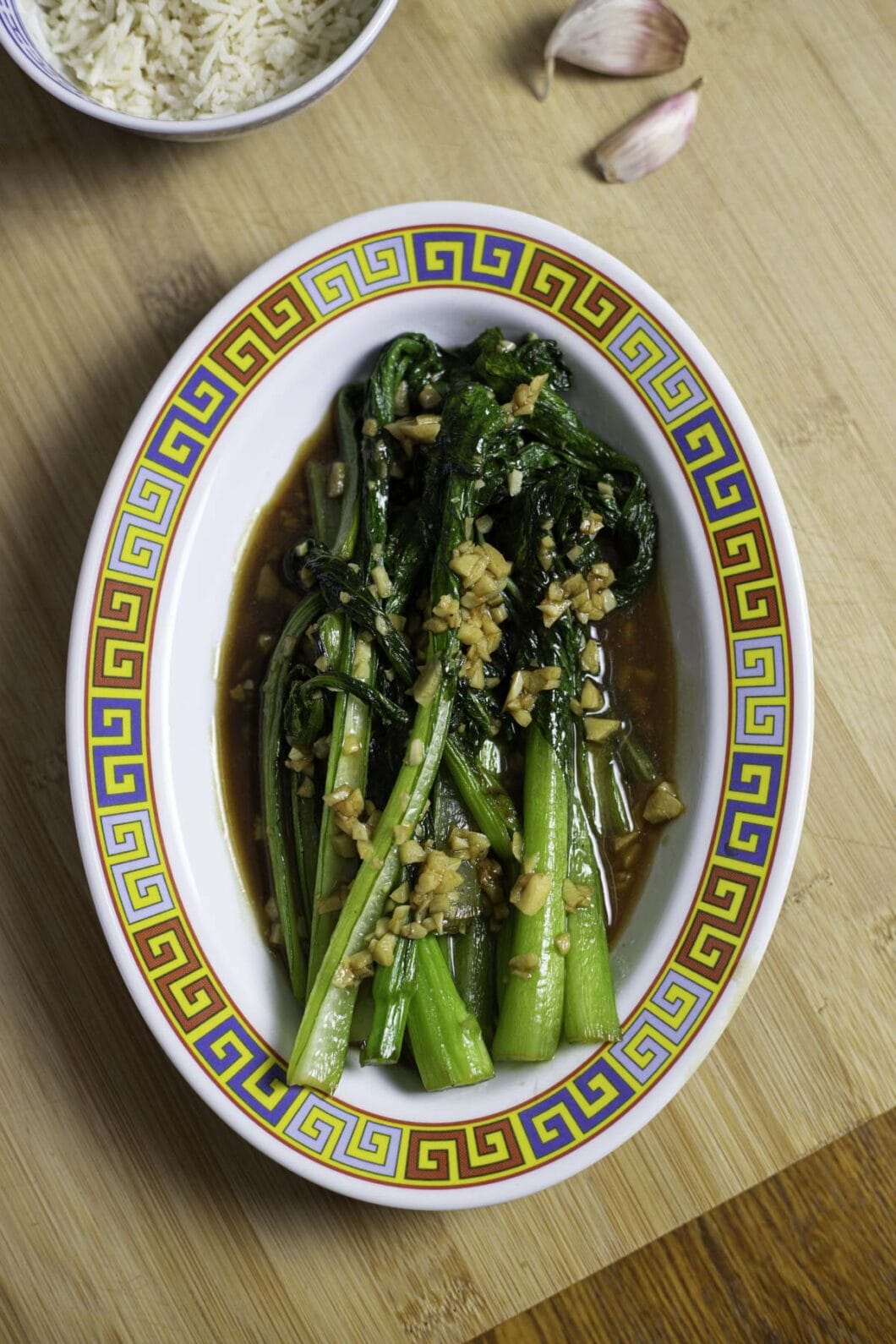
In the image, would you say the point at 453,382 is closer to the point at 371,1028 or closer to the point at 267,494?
the point at 267,494

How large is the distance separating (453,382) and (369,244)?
0.39 meters

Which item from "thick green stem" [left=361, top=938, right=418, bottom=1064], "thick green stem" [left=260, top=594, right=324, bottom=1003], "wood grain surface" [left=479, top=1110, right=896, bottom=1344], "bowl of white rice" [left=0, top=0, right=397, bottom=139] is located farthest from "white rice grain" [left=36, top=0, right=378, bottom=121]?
"wood grain surface" [left=479, top=1110, right=896, bottom=1344]

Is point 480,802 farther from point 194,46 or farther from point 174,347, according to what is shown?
point 194,46

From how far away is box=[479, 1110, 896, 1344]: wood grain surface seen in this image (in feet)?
8.84

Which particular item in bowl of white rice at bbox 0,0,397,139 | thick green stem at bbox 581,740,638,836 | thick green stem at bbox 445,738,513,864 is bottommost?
thick green stem at bbox 581,740,638,836

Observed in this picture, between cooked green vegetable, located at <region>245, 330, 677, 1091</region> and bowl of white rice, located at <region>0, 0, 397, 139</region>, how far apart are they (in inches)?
28.0

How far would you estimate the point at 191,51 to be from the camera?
2.44 metres

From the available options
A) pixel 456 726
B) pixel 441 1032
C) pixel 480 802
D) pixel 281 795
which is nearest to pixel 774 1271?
pixel 441 1032

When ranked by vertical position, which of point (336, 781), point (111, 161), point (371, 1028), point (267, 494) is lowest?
point (371, 1028)

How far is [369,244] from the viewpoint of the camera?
95.2 inches

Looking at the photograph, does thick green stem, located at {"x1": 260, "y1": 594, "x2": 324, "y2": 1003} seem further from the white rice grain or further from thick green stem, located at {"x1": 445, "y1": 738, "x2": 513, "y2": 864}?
the white rice grain

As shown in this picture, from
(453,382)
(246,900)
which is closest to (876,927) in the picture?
(246,900)

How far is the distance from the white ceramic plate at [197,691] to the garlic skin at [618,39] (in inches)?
24.3

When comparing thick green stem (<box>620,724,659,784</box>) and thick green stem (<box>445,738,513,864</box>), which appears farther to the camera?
thick green stem (<box>620,724,659,784</box>)
